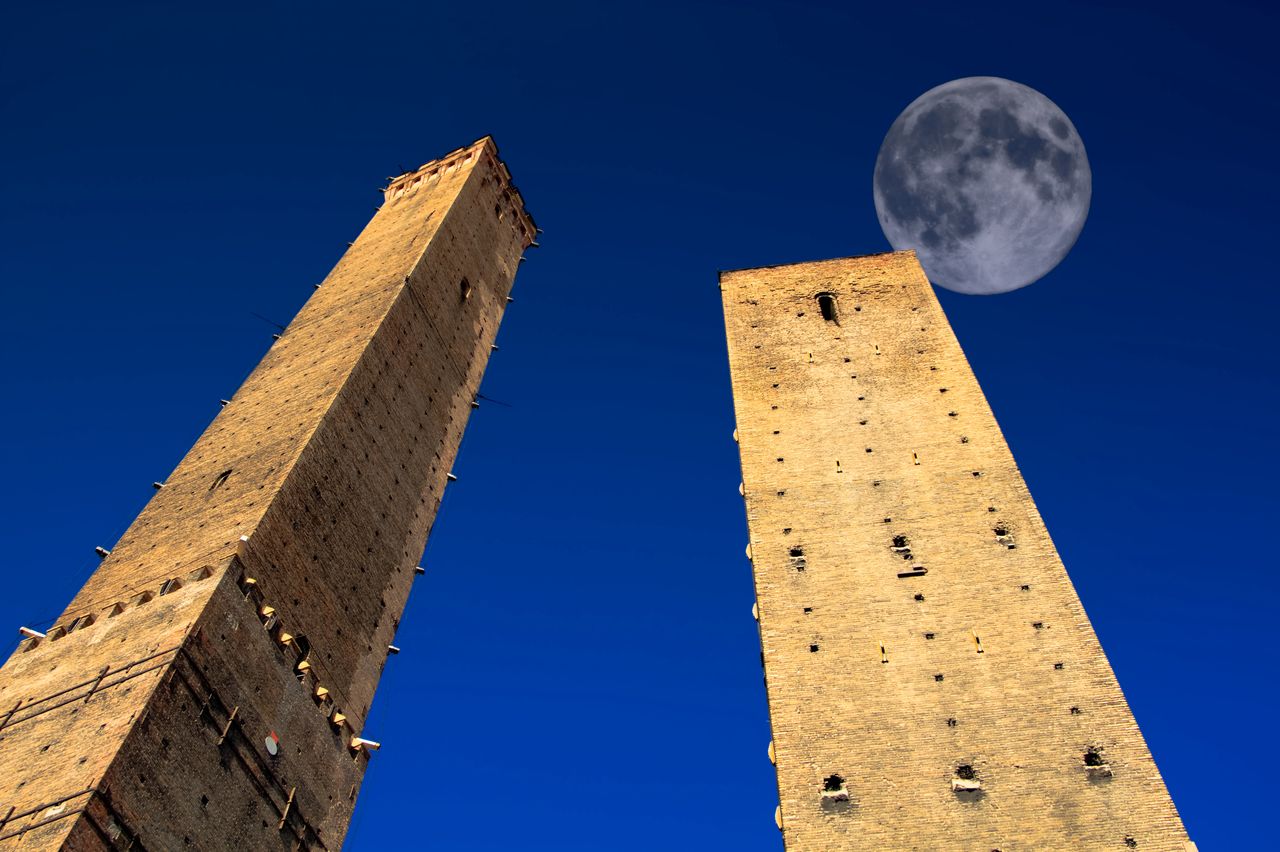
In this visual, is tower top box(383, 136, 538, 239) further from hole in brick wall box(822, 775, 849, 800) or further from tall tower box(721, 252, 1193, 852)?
hole in brick wall box(822, 775, 849, 800)

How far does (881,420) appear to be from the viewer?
14.6 meters

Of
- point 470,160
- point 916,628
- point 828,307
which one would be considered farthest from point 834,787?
point 470,160

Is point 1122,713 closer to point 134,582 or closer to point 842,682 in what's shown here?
point 842,682

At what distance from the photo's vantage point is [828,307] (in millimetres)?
17469

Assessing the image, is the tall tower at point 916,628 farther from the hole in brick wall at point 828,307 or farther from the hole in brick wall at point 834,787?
the hole in brick wall at point 828,307

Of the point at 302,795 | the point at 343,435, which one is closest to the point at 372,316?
the point at 343,435

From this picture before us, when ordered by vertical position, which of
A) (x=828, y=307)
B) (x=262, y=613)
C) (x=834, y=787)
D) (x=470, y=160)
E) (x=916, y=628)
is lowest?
(x=834, y=787)

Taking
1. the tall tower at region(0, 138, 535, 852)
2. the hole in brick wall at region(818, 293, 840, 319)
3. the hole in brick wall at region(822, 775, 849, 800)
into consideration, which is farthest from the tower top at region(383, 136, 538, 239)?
the hole in brick wall at region(822, 775, 849, 800)

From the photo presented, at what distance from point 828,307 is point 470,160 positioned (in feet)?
37.2

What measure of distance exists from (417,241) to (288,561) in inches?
371

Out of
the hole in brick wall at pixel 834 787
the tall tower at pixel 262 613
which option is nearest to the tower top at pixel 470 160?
the tall tower at pixel 262 613

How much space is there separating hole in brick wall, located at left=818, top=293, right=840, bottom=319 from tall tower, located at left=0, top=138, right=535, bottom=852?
21.9 ft

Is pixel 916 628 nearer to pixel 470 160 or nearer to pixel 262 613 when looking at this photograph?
pixel 262 613

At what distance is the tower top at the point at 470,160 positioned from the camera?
85.2 ft
